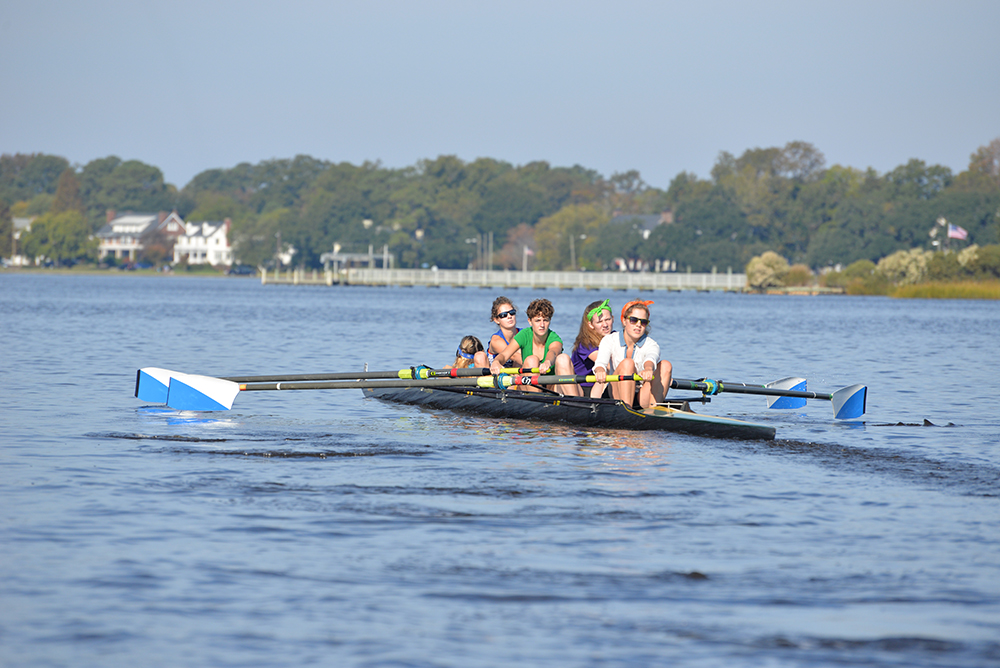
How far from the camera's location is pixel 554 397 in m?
14.4

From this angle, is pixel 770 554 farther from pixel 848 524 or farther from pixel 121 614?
pixel 121 614

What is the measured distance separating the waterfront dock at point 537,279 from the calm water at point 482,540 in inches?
4461

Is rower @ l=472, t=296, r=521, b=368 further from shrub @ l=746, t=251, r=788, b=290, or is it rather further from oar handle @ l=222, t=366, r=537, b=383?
shrub @ l=746, t=251, r=788, b=290

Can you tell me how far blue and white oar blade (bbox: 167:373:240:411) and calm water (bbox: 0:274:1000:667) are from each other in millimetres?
268

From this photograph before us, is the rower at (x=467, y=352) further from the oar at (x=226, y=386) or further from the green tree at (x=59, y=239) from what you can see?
the green tree at (x=59, y=239)

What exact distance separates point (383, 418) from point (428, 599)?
951 cm

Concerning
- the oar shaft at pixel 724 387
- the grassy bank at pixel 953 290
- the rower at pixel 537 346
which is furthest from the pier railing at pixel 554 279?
the rower at pixel 537 346

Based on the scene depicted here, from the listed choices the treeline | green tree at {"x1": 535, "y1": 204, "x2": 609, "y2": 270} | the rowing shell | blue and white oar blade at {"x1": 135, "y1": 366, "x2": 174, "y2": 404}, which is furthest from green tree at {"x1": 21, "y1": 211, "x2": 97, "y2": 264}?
the rowing shell

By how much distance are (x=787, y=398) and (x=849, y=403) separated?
2377 mm

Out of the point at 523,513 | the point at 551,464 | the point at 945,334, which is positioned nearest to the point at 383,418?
the point at 551,464

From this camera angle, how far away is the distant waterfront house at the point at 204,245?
194 meters

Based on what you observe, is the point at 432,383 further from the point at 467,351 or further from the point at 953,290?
the point at 953,290

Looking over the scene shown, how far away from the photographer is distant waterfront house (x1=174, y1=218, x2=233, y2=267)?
194 meters

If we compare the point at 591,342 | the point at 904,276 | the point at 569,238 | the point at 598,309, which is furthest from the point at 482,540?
the point at 569,238
